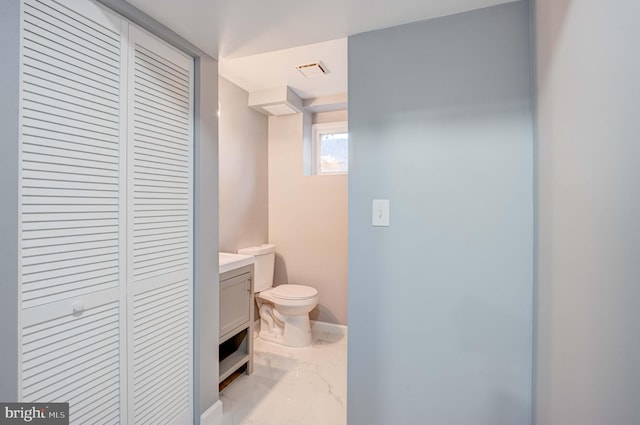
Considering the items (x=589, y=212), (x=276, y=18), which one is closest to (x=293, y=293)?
(x=276, y=18)

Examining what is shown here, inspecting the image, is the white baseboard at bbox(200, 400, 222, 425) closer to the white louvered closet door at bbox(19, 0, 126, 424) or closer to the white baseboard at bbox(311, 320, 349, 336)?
the white louvered closet door at bbox(19, 0, 126, 424)

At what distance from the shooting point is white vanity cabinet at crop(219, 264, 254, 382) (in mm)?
1963

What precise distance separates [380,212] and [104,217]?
1173 mm

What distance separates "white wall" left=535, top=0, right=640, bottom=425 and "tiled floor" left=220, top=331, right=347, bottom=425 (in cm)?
125

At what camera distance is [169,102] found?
1456mm

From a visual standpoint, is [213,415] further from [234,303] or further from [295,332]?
[295,332]

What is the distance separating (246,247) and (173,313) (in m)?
1.33

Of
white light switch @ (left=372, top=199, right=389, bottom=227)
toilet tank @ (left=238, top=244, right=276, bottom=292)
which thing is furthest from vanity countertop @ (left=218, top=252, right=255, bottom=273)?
white light switch @ (left=372, top=199, right=389, bottom=227)

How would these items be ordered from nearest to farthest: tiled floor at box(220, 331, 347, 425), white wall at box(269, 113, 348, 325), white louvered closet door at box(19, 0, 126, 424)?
white louvered closet door at box(19, 0, 126, 424), tiled floor at box(220, 331, 347, 425), white wall at box(269, 113, 348, 325)

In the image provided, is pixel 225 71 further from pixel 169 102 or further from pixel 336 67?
pixel 169 102

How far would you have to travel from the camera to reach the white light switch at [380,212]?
1379mm

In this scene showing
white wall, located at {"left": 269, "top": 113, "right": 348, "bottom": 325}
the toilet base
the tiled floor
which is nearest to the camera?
the tiled floor

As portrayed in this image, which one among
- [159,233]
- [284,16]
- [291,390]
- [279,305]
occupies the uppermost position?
[284,16]

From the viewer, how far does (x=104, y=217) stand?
117 centimetres
